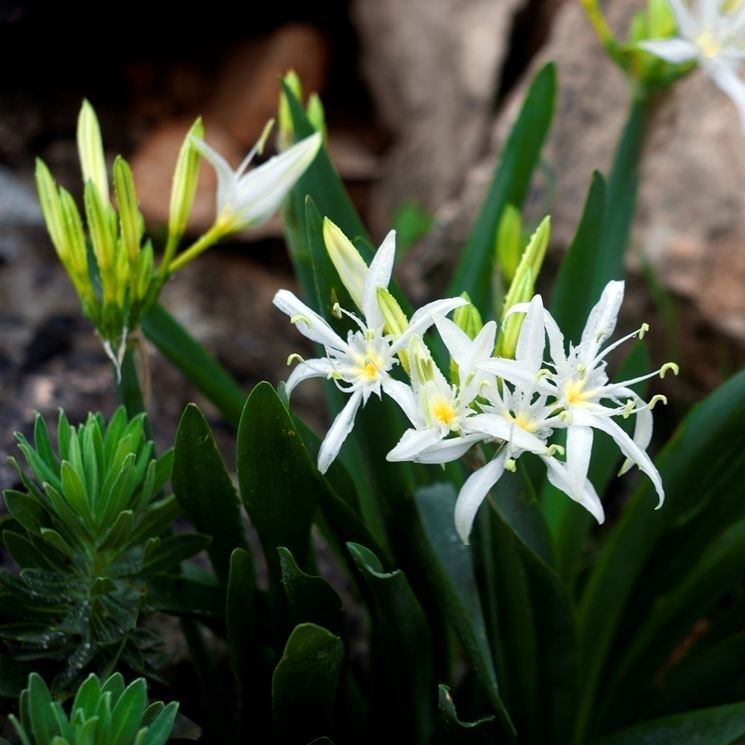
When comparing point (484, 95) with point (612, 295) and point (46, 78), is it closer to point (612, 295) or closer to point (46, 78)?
point (46, 78)

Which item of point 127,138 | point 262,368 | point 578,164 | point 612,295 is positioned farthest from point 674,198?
point 127,138

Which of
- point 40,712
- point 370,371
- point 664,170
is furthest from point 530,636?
point 664,170

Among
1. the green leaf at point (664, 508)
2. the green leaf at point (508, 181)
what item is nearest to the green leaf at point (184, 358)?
the green leaf at point (508, 181)

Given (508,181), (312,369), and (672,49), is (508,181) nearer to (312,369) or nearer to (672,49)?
(672,49)

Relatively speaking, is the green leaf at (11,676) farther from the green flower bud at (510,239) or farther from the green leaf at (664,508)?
the green flower bud at (510,239)

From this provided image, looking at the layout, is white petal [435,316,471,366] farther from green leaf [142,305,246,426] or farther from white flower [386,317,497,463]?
green leaf [142,305,246,426]
